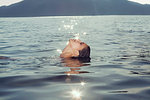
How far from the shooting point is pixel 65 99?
374 centimetres

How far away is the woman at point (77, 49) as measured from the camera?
8.41m

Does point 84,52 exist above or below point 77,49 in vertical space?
below

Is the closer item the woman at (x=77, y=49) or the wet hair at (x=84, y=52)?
the woman at (x=77, y=49)

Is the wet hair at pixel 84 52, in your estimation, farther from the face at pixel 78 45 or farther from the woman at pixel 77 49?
the face at pixel 78 45

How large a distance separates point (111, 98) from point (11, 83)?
240 cm

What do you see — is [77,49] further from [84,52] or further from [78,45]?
[84,52]

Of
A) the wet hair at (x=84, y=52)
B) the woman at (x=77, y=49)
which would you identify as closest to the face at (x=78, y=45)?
the woman at (x=77, y=49)

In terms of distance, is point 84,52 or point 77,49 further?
point 84,52

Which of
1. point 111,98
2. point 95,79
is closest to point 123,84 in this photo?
point 95,79

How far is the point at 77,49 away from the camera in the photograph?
8.48 meters

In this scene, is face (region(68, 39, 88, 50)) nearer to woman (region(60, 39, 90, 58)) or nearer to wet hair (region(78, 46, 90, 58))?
woman (region(60, 39, 90, 58))

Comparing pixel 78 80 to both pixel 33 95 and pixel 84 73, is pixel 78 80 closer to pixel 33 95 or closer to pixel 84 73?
pixel 84 73

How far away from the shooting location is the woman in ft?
27.6

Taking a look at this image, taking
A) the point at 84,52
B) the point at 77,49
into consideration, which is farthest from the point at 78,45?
the point at 84,52
